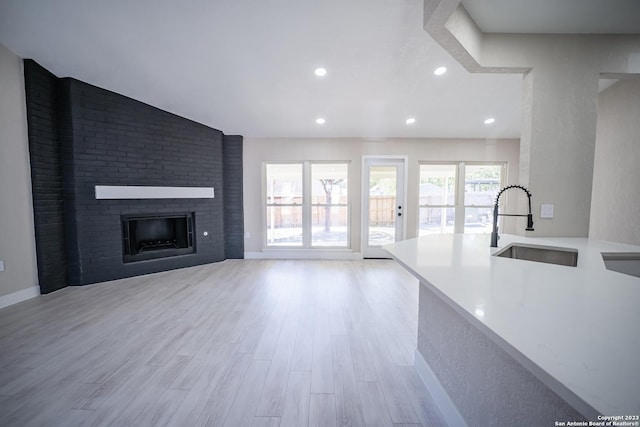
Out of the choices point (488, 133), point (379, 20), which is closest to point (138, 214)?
point (379, 20)

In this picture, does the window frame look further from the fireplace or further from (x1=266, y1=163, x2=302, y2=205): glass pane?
the fireplace

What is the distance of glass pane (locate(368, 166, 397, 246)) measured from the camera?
5.15 metres

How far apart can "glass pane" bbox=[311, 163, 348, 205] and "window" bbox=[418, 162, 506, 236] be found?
5.09 ft

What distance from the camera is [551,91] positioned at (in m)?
2.06

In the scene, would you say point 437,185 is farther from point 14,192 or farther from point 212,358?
point 14,192

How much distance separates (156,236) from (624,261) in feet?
17.9

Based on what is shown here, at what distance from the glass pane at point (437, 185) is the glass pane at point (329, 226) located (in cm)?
163

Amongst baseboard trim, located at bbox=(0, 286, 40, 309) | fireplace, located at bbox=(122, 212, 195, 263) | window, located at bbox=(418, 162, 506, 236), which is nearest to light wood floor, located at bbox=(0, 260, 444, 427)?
baseboard trim, located at bbox=(0, 286, 40, 309)

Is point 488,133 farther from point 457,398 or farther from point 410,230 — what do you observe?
point 457,398

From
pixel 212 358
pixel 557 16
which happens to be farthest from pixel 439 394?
pixel 557 16

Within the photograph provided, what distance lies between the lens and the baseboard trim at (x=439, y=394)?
4.51 feet

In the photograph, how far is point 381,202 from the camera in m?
5.20

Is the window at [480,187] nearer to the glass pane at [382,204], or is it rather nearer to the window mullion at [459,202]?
the window mullion at [459,202]

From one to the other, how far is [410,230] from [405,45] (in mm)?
3384
